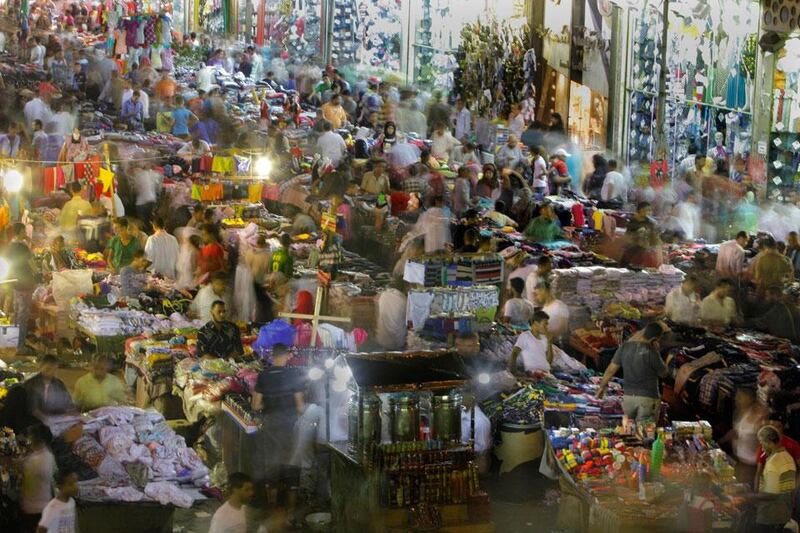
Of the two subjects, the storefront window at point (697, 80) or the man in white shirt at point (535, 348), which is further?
the storefront window at point (697, 80)

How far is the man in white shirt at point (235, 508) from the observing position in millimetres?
9320

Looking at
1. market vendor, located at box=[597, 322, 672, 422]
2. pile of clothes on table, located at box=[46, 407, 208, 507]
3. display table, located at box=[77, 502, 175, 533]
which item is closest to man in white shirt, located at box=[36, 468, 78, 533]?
display table, located at box=[77, 502, 175, 533]

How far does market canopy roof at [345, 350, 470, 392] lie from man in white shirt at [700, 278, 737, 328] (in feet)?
16.0

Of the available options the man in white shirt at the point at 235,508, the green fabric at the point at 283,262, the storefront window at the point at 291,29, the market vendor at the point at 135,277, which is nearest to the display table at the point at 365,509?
the man in white shirt at the point at 235,508

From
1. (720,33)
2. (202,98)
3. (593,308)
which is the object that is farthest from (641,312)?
(202,98)

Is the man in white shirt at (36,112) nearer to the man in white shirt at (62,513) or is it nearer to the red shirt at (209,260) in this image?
the red shirt at (209,260)

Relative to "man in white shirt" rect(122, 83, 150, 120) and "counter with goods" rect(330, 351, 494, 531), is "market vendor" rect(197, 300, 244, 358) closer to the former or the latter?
"counter with goods" rect(330, 351, 494, 531)

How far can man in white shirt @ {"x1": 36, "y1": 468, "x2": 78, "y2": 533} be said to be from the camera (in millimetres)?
9398

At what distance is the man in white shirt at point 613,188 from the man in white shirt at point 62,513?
12512 millimetres

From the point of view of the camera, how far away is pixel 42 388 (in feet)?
37.1

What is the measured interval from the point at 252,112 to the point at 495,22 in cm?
556

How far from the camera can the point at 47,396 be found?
11281mm

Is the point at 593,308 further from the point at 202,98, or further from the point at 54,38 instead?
the point at 54,38

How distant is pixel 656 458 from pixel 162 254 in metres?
7.18
